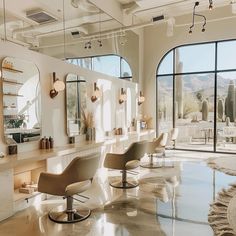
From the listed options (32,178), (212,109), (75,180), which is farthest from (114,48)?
(75,180)

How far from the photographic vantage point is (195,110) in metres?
8.48

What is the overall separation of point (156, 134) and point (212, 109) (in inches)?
81.7

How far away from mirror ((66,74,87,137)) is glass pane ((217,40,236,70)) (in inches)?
190

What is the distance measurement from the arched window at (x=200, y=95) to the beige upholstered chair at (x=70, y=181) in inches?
236

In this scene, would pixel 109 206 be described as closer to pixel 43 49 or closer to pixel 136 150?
pixel 136 150

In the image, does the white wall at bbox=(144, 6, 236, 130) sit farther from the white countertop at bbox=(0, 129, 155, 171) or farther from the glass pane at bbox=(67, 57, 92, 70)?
the white countertop at bbox=(0, 129, 155, 171)

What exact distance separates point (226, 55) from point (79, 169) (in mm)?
6763

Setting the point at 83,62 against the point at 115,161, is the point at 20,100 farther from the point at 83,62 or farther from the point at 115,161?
the point at 83,62

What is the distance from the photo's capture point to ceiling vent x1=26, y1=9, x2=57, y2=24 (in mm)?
4223

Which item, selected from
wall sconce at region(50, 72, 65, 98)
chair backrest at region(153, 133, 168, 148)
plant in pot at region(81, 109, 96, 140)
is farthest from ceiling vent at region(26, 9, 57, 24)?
chair backrest at region(153, 133, 168, 148)

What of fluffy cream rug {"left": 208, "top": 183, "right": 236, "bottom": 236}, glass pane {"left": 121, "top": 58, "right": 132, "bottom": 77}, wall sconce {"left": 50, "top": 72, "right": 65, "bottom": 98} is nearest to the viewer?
fluffy cream rug {"left": 208, "top": 183, "right": 236, "bottom": 236}

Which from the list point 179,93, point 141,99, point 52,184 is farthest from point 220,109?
point 52,184

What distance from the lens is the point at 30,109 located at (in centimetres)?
402

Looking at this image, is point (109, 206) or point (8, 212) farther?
point (109, 206)
